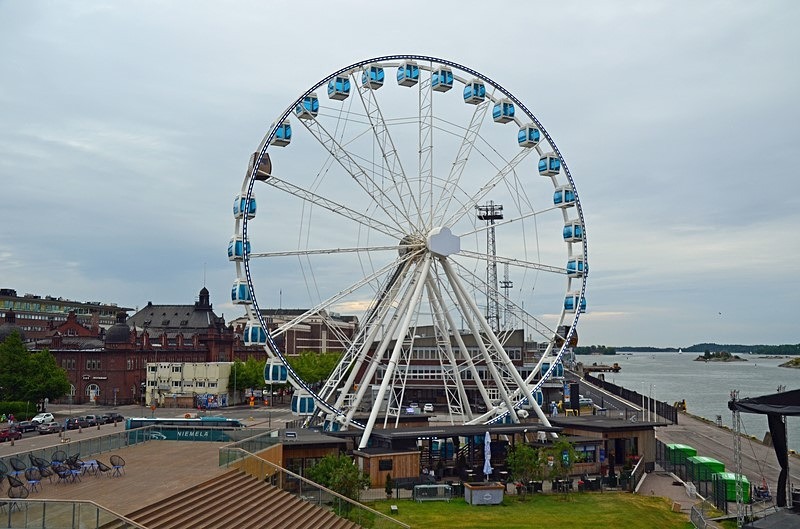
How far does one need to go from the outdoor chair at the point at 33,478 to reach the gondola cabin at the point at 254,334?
1479 centimetres

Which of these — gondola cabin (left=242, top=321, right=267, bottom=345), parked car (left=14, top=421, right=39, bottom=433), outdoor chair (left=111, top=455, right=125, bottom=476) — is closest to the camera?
outdoor chair (left=111, top=455, right=125, bottom=476)

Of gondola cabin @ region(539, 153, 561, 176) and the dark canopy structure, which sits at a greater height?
gondola cabin @ region(539, 153, 561, 176)

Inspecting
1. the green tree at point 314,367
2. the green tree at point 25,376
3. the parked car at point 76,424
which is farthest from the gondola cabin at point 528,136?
the green tree at point 25,376

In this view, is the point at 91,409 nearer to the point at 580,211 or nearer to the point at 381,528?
the point at 580,211

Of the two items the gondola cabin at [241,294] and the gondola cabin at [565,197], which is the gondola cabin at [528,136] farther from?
the gondola cabin at [241,294]

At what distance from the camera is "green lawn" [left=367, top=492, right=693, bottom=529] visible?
3059 cm

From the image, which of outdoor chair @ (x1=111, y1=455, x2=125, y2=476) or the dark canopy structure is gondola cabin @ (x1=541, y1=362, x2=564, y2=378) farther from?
outdoor chair @ (x1=111, y1=455, x2=125, y2=476)

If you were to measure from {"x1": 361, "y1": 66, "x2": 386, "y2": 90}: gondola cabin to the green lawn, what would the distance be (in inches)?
824

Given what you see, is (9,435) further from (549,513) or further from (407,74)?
→ (549,513)

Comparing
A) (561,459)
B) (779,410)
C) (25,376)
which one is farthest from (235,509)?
(25,376)

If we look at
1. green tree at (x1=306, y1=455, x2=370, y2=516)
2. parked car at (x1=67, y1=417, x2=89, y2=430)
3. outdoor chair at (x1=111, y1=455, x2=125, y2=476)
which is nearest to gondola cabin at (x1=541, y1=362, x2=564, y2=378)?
green tree at (x1=306, y1=455, x2=370, y2=516)

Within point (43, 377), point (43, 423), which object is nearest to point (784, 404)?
point (43, 423)

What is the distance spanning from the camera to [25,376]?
7806 centimetres

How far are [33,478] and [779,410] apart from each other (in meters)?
25.9
